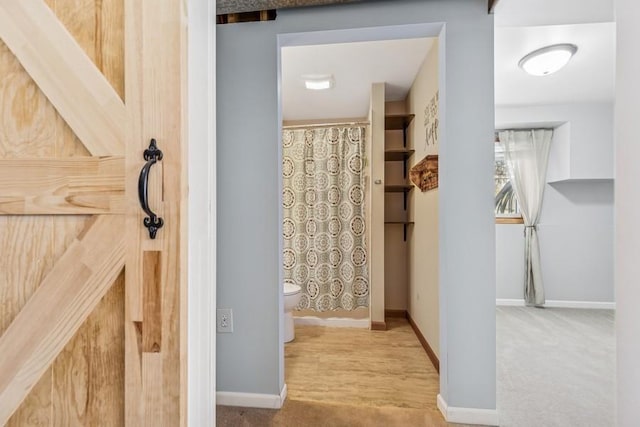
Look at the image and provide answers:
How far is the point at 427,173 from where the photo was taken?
237 centimetres

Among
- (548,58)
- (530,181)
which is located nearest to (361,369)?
(548,58)

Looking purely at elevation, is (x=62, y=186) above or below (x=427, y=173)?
below

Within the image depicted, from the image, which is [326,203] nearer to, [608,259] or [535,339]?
[535,339]

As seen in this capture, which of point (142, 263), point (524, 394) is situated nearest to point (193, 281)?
point (142, 263)

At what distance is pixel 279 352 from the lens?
1.83 meters

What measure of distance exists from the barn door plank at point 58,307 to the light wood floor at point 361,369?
1405mm

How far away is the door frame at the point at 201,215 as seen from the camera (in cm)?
84

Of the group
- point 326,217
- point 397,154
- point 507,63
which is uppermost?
point 507,63

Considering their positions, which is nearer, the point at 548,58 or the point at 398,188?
the point at 548,58

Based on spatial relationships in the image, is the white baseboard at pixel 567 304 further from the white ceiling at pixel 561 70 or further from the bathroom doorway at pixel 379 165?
the white ceiling at pixel 561 70

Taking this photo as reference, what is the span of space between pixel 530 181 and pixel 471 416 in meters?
3.30

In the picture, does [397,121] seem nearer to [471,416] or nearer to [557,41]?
[557,41]

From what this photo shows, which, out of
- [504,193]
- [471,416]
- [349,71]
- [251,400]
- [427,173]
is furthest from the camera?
[504,193]

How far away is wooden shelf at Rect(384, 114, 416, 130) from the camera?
3.28 m
